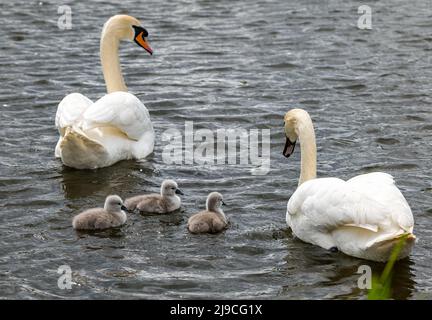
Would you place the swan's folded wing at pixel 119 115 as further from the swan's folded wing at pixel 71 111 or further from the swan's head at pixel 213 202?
the swan's head at pixel 213 202

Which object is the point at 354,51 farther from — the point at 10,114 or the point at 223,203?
the point at 223,203

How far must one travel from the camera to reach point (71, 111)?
1170 cm

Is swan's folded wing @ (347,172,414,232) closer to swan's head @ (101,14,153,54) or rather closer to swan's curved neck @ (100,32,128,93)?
swan's curved neck @ (100,32,128,93)

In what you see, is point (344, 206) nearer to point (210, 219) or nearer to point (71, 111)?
point (210, 219)

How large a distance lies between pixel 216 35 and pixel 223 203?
758 cm

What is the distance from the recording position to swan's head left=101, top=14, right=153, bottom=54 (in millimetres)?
13195

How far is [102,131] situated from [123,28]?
210 centimetres

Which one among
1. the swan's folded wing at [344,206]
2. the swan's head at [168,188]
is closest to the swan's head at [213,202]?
the swan's head at [168,188]

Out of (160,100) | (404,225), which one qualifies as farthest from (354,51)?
(404,225)

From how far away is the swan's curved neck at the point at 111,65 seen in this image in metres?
13.0

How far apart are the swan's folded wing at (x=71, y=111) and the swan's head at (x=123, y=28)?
4.89 feet

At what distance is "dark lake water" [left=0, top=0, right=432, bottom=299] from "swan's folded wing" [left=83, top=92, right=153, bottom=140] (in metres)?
0.41

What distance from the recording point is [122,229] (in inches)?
390

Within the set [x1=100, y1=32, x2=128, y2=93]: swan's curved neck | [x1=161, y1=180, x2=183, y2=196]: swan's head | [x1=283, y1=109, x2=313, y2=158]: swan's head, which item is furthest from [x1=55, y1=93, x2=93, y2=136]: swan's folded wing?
[x1=283, y1=109, x2=313, y2=158]: swan's head
